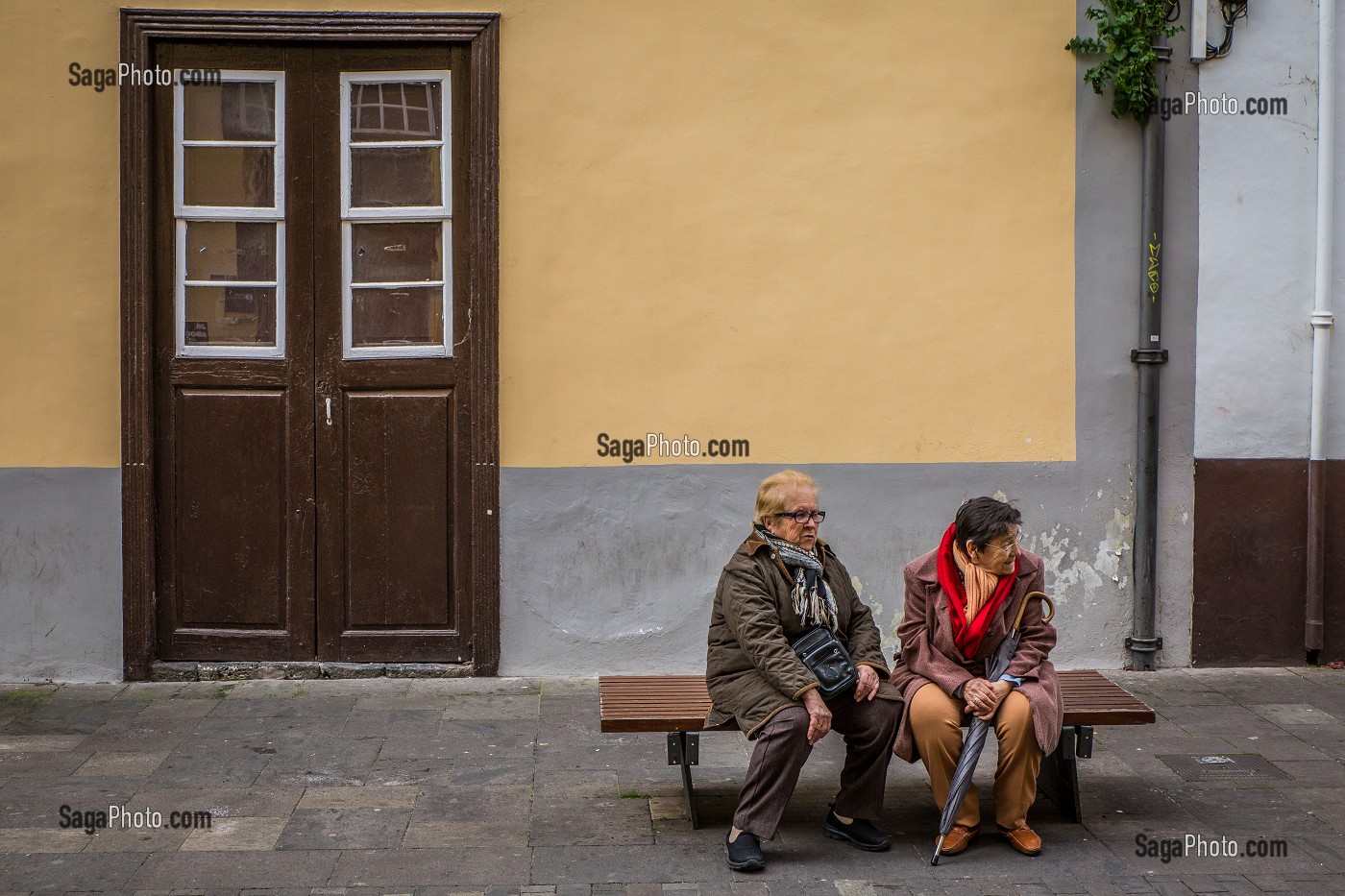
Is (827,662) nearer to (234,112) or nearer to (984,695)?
(984,695)

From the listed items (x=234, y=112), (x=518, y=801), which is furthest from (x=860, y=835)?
(x=234, y=112)

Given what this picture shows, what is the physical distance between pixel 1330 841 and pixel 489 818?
3.10 meters

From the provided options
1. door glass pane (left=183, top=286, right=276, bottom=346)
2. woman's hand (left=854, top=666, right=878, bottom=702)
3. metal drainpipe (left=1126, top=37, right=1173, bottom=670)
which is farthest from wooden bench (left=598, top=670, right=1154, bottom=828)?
door glass pane (left=183, top=286, right=276, bottom=346)

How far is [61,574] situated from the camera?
23.6ft

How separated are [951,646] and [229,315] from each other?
439 centimetres

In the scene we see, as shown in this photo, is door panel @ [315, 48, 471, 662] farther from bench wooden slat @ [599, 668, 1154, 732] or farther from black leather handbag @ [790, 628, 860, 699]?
black leather handbag @ [790, 628, 860, 699]

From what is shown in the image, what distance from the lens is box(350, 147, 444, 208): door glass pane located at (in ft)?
23.9

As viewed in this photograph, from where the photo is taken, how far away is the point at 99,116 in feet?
23.2

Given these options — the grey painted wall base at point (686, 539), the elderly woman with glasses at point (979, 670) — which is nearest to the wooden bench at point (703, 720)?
the elderly woman with glasses at point (979, 670)

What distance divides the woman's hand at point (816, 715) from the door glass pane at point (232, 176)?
424cm

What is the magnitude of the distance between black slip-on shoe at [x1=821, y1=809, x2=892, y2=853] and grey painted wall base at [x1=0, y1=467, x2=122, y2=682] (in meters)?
4.18

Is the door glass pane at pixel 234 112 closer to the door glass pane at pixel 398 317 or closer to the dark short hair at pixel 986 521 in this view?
the door glass pane at pixel 398 317

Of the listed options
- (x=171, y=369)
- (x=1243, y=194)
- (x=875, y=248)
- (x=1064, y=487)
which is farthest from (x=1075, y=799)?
(x=171, y=369)

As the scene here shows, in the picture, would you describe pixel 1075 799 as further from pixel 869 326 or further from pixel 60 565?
pixel 60 565
